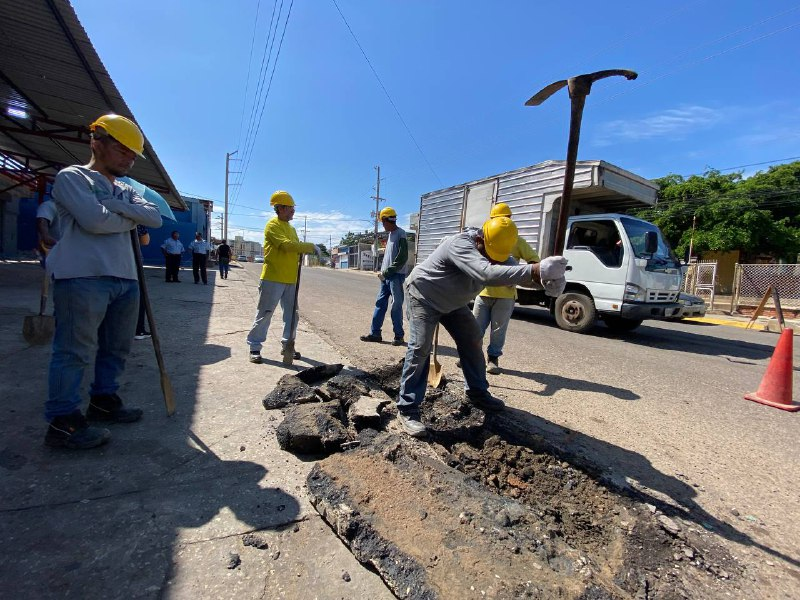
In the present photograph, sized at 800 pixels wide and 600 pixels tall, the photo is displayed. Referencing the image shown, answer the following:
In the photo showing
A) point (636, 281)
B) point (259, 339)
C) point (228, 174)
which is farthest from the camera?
point (228, 174)

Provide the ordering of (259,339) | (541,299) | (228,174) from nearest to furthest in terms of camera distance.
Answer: (259,339)
(541,299)
(228,174)

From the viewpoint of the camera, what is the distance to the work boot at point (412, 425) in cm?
272

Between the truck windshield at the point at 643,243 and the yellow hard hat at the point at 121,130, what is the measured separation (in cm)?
717

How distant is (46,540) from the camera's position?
161 centimetres

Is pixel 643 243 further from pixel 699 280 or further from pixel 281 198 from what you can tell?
pixel 699 280

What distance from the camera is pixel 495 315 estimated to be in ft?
15.1

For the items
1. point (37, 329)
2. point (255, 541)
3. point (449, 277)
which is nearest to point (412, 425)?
point (449, 277)

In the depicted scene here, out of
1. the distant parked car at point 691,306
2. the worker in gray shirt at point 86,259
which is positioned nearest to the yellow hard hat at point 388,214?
the worker in gray shirt at point 86,259

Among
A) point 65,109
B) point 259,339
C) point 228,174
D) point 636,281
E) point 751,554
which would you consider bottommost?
point 751,554

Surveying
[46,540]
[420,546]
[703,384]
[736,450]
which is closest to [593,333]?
[703,384]

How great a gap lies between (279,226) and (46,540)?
3210 mm

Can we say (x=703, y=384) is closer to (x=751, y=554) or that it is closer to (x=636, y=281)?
(x=636, y=281)

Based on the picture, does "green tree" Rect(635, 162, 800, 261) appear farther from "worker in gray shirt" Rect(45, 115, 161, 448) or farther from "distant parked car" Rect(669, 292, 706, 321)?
"worker in gray shirt" Rect(45, 115, 161, 448)

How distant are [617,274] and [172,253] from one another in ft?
38.9
